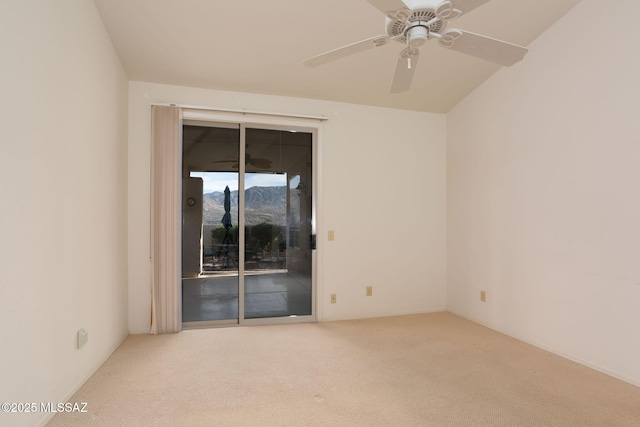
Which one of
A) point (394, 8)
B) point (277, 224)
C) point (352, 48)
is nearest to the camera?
point (394, 8)

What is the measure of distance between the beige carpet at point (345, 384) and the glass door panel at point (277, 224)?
617 mm

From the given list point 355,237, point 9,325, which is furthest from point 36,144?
point 355,237

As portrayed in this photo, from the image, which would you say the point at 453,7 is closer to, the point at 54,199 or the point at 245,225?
the point at 54,199

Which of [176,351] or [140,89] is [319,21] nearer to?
[140,89]

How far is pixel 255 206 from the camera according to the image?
385 cm

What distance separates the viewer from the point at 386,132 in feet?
13.9

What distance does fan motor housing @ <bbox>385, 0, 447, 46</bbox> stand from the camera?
143 cm

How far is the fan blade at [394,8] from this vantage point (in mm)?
1407

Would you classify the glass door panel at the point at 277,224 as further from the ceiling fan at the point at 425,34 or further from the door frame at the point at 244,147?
the ceiling fan at the point at 425,34

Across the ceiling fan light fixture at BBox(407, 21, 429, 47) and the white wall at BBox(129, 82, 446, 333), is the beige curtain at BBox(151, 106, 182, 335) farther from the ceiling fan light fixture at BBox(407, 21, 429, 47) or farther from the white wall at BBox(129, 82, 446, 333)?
the ceiling fan light fixture at BBox(407, 21, 429, 47)

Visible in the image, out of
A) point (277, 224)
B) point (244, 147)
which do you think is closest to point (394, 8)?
point (244, 147)

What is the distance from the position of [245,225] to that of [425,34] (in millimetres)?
2809

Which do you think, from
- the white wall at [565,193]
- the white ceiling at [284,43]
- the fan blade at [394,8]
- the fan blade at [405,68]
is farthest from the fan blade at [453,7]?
the white wall at [565,193]

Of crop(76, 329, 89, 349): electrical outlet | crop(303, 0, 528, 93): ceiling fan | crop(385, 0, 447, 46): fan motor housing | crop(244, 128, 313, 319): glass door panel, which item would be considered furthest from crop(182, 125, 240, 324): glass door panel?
crop(385, 0, 447, 46): fan motor housing
